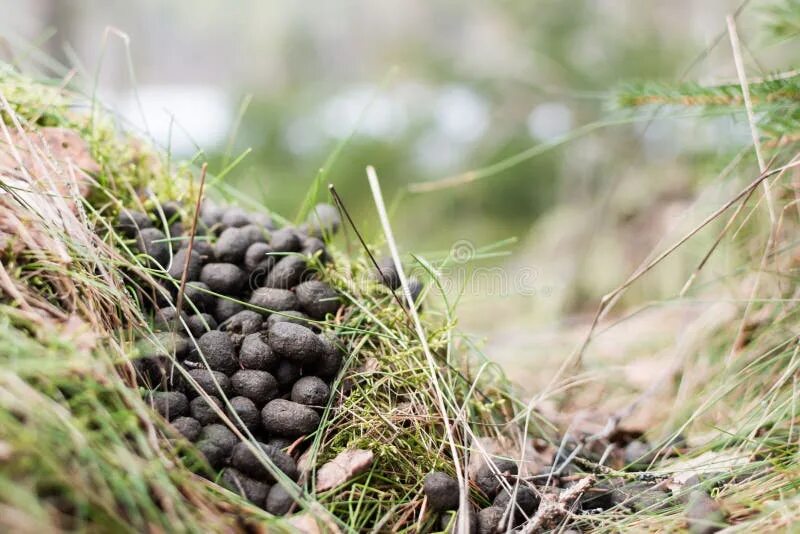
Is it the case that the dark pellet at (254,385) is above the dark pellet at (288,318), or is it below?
below

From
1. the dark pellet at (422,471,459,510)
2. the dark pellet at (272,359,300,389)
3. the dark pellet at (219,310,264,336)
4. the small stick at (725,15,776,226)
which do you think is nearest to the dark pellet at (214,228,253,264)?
the dark pellet at (219,310,264,336)

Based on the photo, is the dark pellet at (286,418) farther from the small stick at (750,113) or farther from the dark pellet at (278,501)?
the small stick at (750,113)

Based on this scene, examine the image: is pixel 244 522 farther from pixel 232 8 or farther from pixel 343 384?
pixel 232 8

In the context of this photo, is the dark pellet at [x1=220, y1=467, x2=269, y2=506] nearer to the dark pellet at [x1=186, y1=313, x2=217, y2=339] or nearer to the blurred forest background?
the dark pellet at [x1=186, y1=313, x2=217, y2=339]

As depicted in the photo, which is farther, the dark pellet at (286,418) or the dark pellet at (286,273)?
the dark pellet at (286,273)

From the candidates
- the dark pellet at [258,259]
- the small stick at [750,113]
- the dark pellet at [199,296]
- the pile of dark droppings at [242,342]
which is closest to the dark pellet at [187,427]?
the pile of dark droppings at [242,342]

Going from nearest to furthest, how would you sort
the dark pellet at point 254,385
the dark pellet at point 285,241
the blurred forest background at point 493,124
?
the dark pellet at point 254,385, the dark pellet at point 285,241, the blurred forest background at point 493,124
